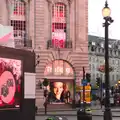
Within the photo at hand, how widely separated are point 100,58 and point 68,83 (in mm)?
86134

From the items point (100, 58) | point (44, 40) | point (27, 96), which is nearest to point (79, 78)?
point (44, 40)

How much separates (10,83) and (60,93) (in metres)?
43.2

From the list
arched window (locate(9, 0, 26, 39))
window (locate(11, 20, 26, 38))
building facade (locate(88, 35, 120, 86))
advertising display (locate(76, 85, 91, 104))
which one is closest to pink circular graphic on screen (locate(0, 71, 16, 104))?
advertising display (locate(76, 85, 91, 104))

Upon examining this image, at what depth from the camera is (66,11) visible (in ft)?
171

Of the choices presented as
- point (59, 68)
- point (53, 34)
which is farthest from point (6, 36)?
point (53, 34)

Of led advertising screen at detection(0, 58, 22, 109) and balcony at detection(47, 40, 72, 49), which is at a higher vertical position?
balcony at detection(47, 40, 72, 49)

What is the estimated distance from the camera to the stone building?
49812 mm

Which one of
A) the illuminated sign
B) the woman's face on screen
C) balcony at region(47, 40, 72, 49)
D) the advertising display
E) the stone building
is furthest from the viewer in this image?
the woman's face on screen

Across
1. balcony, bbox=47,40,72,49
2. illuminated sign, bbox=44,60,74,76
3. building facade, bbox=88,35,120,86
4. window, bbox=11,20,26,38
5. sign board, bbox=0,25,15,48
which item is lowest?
sign board, bbox=0,25,15,48

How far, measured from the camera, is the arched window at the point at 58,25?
5103 centimetres

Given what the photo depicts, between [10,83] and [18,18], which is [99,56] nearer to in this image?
[18,18]

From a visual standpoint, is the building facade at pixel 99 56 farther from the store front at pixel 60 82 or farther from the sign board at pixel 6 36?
the sign board at pixel 6 36

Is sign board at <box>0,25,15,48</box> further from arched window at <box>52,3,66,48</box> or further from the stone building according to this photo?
arched window at <box>52,3,66,48</box>

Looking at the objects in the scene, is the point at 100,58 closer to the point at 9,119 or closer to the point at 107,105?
the point at 107,105
